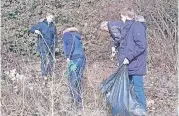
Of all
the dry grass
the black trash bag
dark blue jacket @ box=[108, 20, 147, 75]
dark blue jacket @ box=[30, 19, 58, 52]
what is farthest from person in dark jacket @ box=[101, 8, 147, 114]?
dark blue jacket @ box=[30, 19, 58, 52]

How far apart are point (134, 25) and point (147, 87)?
2.32 metres

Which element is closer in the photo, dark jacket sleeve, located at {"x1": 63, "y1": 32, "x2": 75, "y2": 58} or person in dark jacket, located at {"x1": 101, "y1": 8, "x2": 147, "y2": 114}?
person in dark jacket, located at {"x1": 101, "y1": 8, "x2": 147, "y2": 114}

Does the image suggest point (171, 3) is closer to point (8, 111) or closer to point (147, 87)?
point (147, 87)

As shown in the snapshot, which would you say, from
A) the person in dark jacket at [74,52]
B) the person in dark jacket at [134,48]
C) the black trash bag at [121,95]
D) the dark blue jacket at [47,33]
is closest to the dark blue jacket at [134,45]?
the person in dark jacket at [134,48]

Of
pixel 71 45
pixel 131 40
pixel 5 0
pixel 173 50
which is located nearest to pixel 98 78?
pixel 71 45

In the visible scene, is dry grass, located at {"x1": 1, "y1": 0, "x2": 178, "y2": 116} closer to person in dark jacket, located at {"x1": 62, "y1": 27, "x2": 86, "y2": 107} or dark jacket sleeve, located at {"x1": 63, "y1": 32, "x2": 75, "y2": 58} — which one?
person in dark jacket, located at {"x1": 62, "y1": 27, "x2": 86, "y2": 107}

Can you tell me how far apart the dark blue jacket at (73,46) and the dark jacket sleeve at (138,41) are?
1194 millimetres

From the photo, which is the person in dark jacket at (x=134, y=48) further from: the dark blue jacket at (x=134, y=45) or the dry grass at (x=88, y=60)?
the dry grass at (x=88, y=60)

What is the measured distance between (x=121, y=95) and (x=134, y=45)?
28.6 inches

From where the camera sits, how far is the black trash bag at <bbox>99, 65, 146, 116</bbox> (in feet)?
18.8

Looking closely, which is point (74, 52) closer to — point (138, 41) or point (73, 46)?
point (73, 46)

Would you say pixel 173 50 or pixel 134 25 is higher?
pixel 134 25

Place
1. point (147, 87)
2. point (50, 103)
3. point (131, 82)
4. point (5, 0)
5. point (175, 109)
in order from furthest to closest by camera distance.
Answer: point (5, 0) → point (147, 87) → point (175, 109) → point (131, 82) → point (50, 103)

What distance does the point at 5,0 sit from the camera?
1407cm
